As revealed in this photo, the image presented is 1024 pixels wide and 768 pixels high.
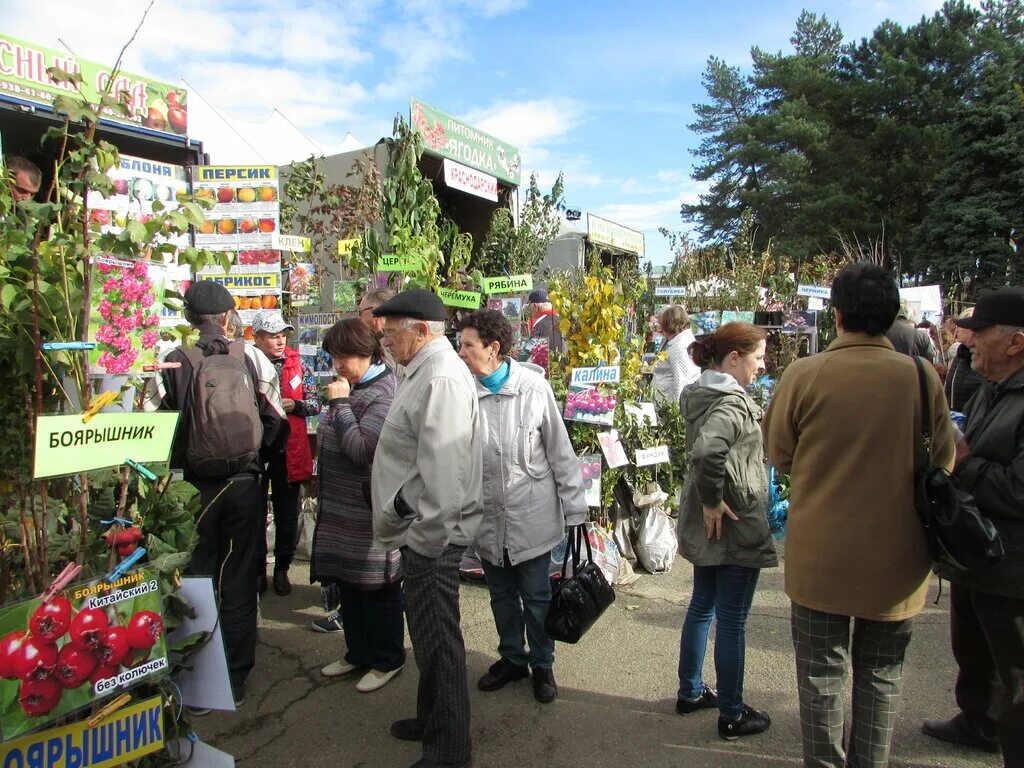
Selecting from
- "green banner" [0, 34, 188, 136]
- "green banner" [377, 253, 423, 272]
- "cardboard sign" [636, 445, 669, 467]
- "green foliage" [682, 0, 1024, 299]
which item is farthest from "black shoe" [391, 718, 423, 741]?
"green foliage" [682, 0, 1024, 299]

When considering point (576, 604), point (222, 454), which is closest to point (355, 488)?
point (222, 454)

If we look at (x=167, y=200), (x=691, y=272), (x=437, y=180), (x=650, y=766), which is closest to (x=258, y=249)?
(x=167, y=200)

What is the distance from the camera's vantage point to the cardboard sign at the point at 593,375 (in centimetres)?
441

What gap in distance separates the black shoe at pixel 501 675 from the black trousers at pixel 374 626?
0.44m

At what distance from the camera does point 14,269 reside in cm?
176

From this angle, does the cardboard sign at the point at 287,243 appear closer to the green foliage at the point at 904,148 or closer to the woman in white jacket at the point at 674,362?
the woman in white jacket at the point at 674,362

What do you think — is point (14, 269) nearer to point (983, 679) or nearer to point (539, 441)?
point (539, 441)

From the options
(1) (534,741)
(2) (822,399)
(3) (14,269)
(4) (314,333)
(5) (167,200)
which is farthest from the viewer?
(4) (314,333)

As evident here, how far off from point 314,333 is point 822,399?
15.7 feet

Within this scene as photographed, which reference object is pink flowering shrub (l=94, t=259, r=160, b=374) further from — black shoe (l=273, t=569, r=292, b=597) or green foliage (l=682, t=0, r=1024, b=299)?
green foliage (l=682, t=0, r=1024, b=299)

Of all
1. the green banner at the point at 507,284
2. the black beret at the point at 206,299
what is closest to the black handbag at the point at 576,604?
the black beret at the point at 206,299

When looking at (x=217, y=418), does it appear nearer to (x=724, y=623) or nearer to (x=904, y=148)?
(x=724, y=623)

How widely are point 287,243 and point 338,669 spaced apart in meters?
4.12

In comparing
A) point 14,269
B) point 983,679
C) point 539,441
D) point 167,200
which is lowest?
point 983,679
